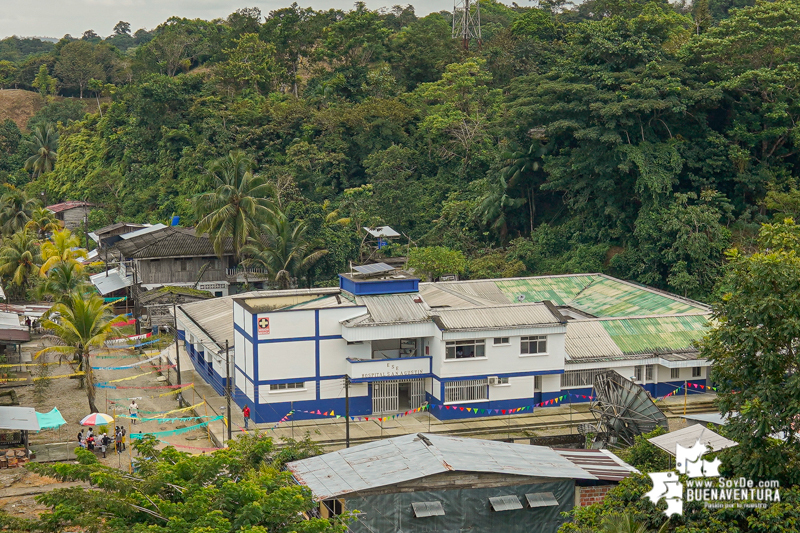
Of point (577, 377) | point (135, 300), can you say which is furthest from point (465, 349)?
point (135, 300)

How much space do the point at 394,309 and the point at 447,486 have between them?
14994 mm

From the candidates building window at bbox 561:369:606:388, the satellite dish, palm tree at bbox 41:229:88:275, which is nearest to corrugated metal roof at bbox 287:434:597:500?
the satellite dish

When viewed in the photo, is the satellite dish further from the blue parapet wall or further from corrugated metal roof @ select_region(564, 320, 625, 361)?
the blue parapet wall

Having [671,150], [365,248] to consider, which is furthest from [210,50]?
[671,150]

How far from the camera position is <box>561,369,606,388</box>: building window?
3822 centimetres

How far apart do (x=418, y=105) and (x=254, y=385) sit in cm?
4263

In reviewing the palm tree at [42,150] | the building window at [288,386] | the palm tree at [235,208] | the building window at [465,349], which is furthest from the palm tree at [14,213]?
the building window at [465,349]

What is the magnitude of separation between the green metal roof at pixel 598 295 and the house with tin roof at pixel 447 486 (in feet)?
66.8

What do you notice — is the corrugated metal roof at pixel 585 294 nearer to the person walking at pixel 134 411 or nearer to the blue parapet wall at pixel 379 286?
the blue parapet wall at pixel 379 286

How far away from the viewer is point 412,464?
2264 cm

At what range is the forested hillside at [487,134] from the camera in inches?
2052

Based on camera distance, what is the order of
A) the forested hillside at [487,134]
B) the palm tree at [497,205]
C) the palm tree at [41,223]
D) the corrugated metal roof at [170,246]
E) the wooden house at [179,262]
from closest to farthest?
the forested hillside at [487,134] → the corrugated metal roof at [170,246] → the wooden house at [179,262] → the palm tree at [497,205] → the palm tree at [41,223]

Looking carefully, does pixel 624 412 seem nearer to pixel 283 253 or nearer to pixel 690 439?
pixel 690 439

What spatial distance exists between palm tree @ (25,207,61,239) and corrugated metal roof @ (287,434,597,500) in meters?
46.1
